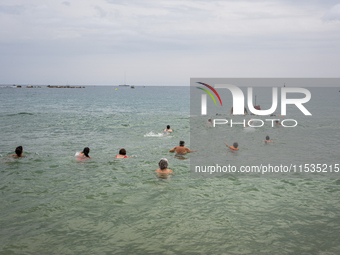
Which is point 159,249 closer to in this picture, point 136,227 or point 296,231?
point 136,227

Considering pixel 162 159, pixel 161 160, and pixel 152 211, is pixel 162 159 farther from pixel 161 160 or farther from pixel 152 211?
pixel 152 211

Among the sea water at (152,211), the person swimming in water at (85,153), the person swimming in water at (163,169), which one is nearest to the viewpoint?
the sea water at (152,211)

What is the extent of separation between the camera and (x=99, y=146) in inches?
894

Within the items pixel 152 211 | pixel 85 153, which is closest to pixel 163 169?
pixel 152 211

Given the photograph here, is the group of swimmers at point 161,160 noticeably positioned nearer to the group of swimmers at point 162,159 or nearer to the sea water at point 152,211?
the group of swimmers at point 162,159

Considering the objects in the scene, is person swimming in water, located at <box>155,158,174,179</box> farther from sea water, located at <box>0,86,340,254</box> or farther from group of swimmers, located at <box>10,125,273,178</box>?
sea water, located at <box>0,86,340,254</box>

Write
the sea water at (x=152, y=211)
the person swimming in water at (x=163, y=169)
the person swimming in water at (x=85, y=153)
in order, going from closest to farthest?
the sea water at (x=152, y=211) < the person swimming in water at (x=163, y=169) < the person swimming in water at (x=85, y=153)

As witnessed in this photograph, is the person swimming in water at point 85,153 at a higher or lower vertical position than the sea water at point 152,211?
higher

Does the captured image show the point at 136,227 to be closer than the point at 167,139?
Yes

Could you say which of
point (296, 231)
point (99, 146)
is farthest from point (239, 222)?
point (99, 146)

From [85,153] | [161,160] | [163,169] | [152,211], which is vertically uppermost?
[161,160]

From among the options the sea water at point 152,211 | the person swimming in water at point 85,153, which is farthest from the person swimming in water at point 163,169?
the person swimming in water at point 85,153

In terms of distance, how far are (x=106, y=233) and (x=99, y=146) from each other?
14.4m

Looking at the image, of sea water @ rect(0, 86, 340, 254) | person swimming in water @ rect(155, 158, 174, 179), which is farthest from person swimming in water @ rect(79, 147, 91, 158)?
person swimming in water @ rect(155, 158, 174, 179)
